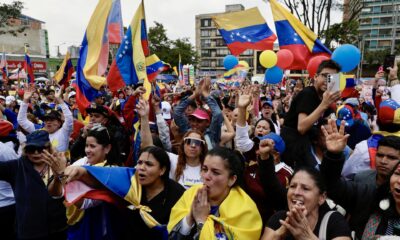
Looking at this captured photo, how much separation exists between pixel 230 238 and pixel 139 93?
8.35ft

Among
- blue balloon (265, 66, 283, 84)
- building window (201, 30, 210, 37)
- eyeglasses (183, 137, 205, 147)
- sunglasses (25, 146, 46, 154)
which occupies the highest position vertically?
building window (201, 30, 210, 37)

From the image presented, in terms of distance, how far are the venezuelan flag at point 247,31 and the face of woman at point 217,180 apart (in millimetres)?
4687

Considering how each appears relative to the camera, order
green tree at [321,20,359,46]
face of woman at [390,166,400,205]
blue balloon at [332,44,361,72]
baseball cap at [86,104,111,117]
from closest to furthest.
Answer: face of woman at [390,166,400,205], baseball cap at [86,104,111,117], blue balloon at [332,44,361,72], green tree at [321,20,359,46]

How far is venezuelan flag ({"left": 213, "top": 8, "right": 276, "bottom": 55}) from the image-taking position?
258 inches

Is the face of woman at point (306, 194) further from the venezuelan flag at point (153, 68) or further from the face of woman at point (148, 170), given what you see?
A: the venezuelan flag at point (153, 68)

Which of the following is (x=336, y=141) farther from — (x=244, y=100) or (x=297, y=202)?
(x=244, y=100)

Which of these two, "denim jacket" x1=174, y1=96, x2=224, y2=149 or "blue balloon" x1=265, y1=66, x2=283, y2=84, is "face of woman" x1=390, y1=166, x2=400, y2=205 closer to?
"denim jacket" x1=174, y1=96, x2=224, y2=149

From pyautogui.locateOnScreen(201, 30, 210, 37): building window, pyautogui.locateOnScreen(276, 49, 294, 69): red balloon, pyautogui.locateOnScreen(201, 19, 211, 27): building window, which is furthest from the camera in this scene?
pyautogui.locateOnScreen(201, 19, 211, 27): building window

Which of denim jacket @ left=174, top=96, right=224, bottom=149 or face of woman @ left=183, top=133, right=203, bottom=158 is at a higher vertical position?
denim jacket @ left=174, top=96, right=224, bottom=149

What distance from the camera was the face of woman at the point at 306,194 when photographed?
2.02 meters

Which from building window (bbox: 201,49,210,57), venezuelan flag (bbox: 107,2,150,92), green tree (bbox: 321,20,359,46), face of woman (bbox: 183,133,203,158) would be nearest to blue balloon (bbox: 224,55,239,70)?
venezuelan flag (bbox: 107,2,150,92)

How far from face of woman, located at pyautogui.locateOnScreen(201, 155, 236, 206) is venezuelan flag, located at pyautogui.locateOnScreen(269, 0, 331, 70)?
370cm

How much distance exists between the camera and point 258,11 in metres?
6.71

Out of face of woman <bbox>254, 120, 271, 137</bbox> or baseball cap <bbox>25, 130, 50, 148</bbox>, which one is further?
face of woman <bbox>254, 120, 271, 137</bbox>
